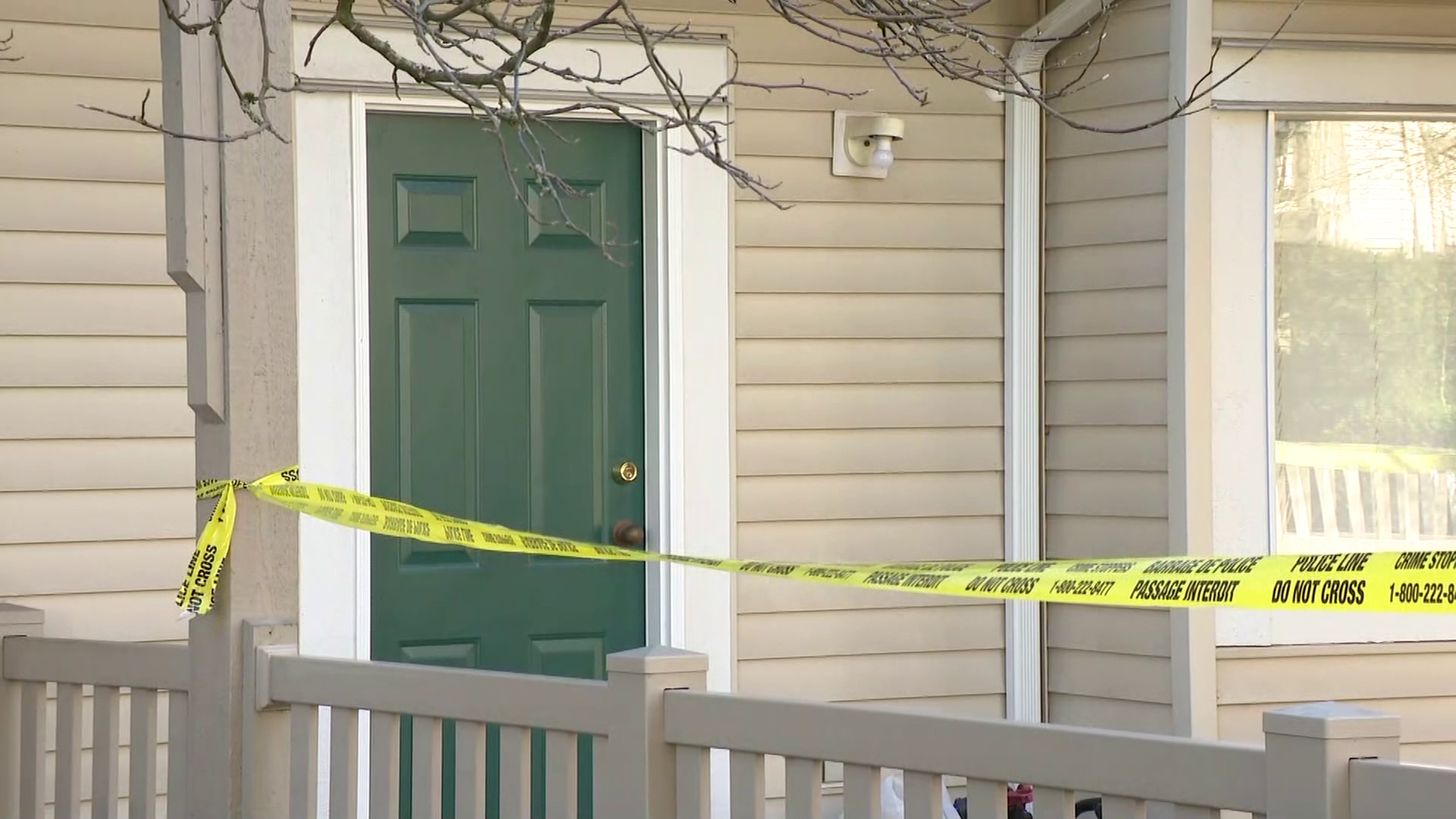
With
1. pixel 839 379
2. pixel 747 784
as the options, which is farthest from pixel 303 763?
pixel 839 379

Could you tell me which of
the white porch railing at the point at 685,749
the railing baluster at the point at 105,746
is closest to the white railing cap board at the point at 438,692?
the white porch railing at the point at 685,749

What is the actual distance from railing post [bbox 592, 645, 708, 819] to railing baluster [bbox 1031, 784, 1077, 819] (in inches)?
21.1

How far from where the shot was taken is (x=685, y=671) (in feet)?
7.34

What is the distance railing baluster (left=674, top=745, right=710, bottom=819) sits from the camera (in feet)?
7.22

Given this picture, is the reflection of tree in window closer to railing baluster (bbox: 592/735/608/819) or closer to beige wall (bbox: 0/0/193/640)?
railing baluster (bbox: 592/735/608/819)

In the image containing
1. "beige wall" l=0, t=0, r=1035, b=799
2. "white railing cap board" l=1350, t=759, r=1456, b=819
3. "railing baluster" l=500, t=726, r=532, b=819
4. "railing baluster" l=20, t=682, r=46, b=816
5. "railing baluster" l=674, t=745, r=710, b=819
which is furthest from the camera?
"beige wall" l=0, t=0, r=1035, b=799

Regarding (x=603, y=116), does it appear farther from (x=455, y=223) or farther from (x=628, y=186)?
(x=455, y=223)

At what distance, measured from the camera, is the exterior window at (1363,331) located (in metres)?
4.42

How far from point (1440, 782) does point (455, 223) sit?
10.7 feet

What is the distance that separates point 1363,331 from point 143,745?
3481mm

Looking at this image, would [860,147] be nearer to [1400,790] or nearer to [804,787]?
[804,787]

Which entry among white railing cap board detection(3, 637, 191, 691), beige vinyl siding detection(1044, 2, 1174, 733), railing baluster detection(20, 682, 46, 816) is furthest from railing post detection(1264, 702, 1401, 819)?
beige vinyl siding detection(1044, 2, 1174, 733)

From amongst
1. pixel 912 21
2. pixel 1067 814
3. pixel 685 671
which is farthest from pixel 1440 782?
pixel 912 21

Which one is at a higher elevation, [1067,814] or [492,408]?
[492,408]
